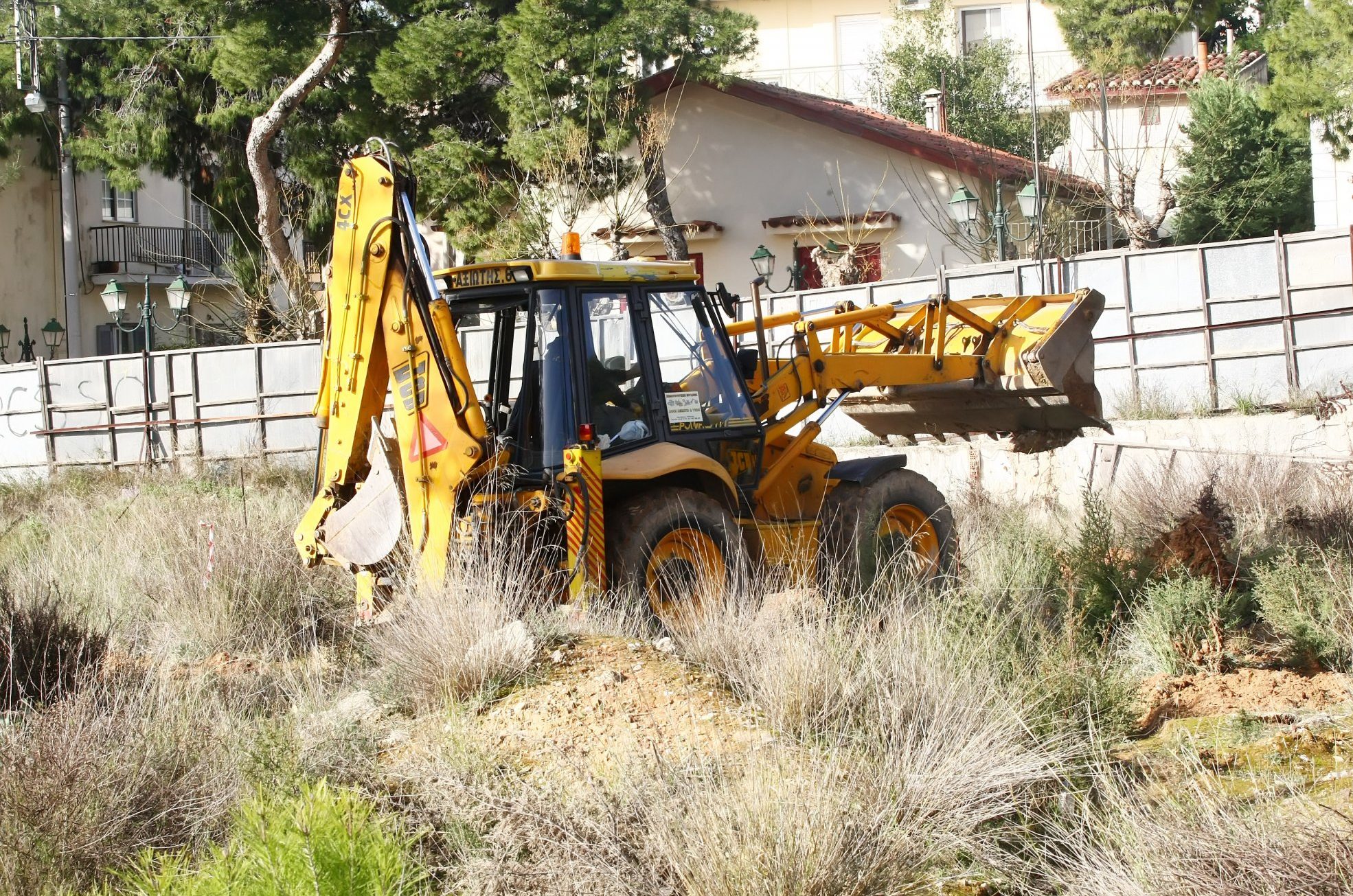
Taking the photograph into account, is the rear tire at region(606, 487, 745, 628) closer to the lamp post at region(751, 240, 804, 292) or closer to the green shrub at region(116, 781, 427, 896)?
the green shrub at region(116, 781, 427, 896)

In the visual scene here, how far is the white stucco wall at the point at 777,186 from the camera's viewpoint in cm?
2773

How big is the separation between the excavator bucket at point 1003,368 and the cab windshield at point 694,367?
1728mm

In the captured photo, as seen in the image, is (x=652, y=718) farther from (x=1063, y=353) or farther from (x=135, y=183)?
(x=135, y=183)

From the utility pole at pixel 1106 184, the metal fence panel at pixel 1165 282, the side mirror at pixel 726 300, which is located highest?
the utility pole at pixel 1106 184

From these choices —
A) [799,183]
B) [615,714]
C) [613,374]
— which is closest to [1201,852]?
[615,714]

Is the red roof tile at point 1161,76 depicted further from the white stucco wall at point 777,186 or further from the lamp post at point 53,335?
the lamp post at point 53,335

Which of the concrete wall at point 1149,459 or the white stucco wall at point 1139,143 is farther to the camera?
the white stucco wall at point 1139,143

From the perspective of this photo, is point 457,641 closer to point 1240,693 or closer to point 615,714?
point 615,714

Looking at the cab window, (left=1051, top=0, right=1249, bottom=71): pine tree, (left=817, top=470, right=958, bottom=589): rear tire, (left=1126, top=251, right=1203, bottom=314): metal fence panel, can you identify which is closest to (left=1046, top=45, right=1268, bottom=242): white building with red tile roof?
(left=1051, top=0, right=1249, bottom=71): pine tree

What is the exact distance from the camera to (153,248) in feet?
123

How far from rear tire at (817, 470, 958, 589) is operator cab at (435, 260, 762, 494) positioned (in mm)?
807

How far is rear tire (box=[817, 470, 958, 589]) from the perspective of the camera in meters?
9.37

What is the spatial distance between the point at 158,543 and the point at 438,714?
17.1 ft

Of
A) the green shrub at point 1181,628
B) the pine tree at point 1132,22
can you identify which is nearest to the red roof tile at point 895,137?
the pine tree at point 1132,22
